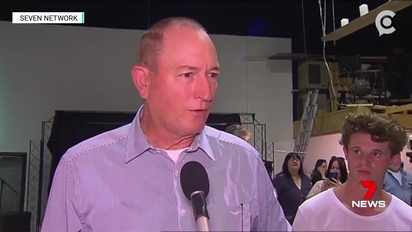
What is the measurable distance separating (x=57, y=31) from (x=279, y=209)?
5063 millimetres

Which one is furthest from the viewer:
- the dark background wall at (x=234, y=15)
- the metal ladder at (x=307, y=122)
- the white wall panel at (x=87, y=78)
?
the metal ladder at (x=307, y=122)

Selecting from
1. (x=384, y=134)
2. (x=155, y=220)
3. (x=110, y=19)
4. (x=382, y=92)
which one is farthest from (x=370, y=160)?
(x=110, y=19)

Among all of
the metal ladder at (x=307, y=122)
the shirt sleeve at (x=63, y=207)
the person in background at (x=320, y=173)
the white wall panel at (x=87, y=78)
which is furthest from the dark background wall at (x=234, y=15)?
the shirt sleeve at (x=63, y=207)

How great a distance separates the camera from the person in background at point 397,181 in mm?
501

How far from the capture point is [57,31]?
5391mm

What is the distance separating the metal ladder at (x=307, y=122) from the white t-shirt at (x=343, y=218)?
15.9 ft

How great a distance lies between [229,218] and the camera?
536 millimetres

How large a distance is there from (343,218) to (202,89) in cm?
21

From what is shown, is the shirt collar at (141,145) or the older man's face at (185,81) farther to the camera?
the shirt collar at (141,145)

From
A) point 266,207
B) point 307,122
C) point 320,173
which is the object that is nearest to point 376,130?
point 266,207

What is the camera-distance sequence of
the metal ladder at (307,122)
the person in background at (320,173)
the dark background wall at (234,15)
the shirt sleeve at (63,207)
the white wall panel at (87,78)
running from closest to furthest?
the shirt sleeve at (63,207) → the person in background at (320,173) → the dark background wall at (234,15) → the white wall panel at (87,78) → the metal ladder at (307,122)

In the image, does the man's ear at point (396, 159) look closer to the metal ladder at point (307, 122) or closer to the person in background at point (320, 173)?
the person in background at point (320, 173)

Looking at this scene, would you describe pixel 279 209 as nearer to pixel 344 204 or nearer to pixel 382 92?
pixel 344 204

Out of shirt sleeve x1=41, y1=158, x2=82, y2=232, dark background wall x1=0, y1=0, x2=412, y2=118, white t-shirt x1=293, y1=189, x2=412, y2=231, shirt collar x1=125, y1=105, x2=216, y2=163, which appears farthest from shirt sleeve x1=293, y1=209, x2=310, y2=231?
dark background wall x1=0, y1=0, x2=412, y2=118
